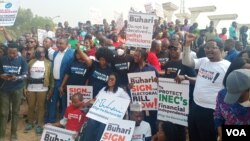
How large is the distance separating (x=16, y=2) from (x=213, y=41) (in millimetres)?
6914

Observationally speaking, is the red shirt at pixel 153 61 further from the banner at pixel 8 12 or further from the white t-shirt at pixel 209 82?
the banner at pixel 8 12

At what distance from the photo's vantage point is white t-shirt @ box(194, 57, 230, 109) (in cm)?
579

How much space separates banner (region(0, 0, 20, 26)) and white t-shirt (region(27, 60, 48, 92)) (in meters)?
2.10

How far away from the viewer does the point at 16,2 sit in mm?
10938

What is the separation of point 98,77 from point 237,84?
172 inches

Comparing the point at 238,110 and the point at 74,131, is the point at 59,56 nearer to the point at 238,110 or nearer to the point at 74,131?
the point at 74,131

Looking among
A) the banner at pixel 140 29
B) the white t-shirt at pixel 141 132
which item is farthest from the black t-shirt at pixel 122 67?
the white t-shirt at pixel 141 132

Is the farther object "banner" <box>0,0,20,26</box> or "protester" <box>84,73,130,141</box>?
"banner" <box>0,0,20,26</box>

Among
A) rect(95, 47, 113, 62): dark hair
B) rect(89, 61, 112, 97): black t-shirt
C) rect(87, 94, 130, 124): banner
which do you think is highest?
rect(95, 47, 113, 62): dark hair

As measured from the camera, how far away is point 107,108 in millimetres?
7246

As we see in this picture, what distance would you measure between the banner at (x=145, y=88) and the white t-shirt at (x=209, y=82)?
157cm

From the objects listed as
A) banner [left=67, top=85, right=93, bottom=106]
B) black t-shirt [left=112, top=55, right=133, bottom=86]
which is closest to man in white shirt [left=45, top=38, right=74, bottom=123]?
banner [left=67, top=85, right=93, bottom=106]

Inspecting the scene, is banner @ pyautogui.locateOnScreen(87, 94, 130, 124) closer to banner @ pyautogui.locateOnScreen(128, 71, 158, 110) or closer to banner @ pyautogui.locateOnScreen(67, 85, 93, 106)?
banner @ pyautogui.locateOnScreen(128, 71, 158, 110)

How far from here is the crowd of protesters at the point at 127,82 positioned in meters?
4.97
